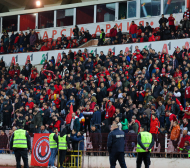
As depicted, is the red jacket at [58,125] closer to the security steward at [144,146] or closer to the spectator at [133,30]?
the security steward at [144,146]

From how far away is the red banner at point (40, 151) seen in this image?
15.6 m

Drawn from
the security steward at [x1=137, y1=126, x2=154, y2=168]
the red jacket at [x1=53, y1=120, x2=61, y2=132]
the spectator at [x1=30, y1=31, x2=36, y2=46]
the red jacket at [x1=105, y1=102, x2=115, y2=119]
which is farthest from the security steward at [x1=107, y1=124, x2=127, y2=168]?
the spectator at [x1=30, y1=31, x2=36, y2=46]

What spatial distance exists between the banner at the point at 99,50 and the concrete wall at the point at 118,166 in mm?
9925

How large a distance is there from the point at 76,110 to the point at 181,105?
17.2ft

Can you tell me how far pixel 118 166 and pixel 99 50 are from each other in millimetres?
11694

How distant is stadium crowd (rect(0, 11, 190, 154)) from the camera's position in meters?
15.7

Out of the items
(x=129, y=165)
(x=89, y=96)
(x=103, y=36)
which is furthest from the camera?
(x=103, y=36)

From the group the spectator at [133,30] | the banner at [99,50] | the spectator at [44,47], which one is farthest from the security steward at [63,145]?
the spectator at [44,47]

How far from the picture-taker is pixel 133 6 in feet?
90.1

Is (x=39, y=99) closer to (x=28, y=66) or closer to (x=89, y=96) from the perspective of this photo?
(x=89, y=96)

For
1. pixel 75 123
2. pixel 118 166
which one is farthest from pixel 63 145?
pixel 118 166

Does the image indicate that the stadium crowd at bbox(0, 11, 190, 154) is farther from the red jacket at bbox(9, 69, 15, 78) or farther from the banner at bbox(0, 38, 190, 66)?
the red jacket at bbox(9, 69, 15, 78)

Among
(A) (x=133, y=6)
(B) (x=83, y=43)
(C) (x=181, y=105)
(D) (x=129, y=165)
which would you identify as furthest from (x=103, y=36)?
(D) (x=129, y=165)

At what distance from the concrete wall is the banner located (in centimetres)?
993
